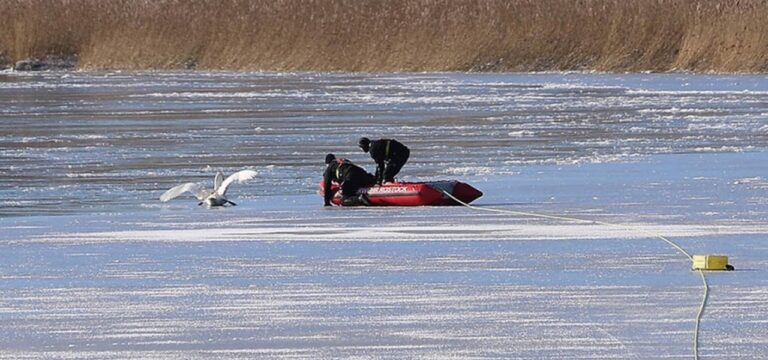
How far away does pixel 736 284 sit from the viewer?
9047 millimetres

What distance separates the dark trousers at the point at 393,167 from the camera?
47.9 ft

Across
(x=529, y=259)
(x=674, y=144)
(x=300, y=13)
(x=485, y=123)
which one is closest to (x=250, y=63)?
(x=300, y=13)

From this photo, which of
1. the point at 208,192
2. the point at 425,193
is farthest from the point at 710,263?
the point at 208,192

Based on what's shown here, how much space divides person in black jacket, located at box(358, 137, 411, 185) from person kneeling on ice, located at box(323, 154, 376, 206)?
0.16 meters

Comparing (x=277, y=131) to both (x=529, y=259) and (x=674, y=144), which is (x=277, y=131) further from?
(x=529, y=259)

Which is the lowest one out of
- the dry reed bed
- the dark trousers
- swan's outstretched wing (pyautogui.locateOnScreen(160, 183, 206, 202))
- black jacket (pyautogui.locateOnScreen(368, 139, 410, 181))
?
the dry reed bed

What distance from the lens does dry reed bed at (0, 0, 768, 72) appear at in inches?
1624

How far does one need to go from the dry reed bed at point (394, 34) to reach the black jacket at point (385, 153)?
25.2 metres

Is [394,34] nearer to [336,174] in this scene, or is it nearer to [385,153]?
[385,153]

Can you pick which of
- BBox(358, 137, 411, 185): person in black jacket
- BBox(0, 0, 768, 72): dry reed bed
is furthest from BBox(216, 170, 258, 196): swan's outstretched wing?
BBox(0, 0, 768, 72): dry reed bed

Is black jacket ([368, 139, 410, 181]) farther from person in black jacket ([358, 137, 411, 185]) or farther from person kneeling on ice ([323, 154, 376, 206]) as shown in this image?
person kneeling on ice ([323, 154, 376, 206])

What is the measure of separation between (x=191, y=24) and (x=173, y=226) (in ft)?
125

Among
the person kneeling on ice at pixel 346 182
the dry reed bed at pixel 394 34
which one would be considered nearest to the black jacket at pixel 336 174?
→ the person kneeling on ice at pixel 346 182

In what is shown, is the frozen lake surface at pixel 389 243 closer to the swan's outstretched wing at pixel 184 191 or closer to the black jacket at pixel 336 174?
the swan's outstretched wing at pixel 184 191
